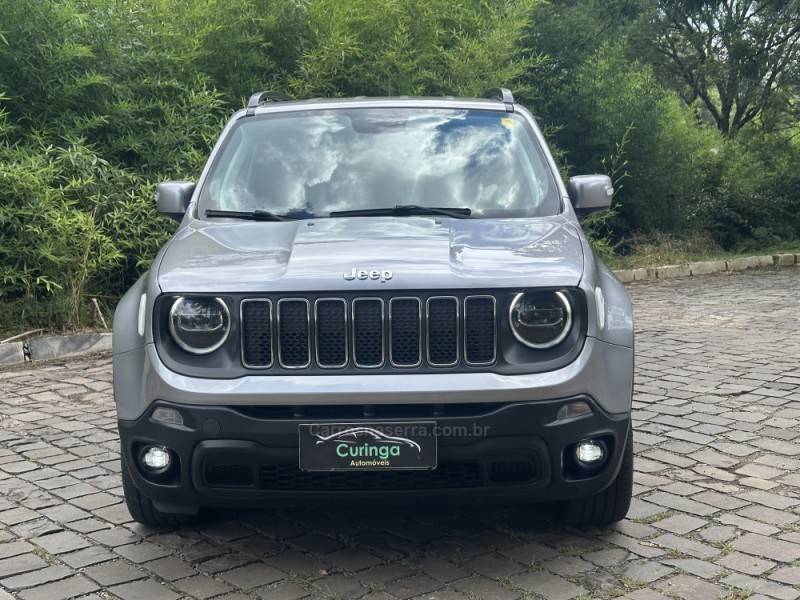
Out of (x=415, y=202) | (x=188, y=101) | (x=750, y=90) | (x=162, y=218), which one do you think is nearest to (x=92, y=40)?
(x=188, y=101)

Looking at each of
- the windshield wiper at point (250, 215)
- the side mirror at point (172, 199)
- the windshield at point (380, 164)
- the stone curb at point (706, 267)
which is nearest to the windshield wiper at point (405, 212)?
the windshield at point (380, 164)

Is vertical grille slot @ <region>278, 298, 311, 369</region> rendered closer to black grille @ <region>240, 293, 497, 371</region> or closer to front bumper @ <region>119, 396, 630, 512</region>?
black grille @ <region>240, 293, 497, 371</region>

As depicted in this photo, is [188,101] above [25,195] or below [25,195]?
above

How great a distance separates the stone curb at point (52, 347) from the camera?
775 centimetres

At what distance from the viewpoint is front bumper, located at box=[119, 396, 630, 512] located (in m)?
3.29

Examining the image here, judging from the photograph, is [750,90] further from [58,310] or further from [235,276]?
[235,276]

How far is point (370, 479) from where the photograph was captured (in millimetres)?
3408

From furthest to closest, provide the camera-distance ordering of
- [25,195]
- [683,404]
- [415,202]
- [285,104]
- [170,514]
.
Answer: [25,195], [683,404], [285,104], [415,202], [170,514]

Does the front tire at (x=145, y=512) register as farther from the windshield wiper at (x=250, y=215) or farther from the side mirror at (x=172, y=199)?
the side mirror at (x=172, y=199)

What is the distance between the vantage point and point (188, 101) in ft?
31.0

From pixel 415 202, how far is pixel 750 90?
17.6 m

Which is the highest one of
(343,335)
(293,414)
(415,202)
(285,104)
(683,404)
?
(285,104)

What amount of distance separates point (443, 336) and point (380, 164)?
140cm

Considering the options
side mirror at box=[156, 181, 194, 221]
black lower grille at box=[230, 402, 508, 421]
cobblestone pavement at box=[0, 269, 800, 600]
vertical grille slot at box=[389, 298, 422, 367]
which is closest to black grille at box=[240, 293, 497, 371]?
vertical grille slot at box=[389, 298, 422, 367]
